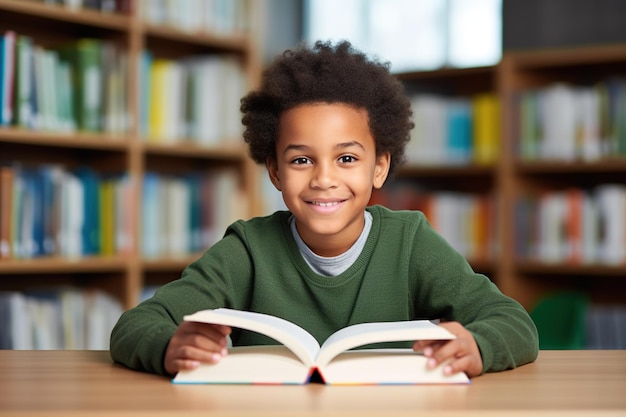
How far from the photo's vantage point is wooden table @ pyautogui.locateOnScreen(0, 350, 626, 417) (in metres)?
1.00

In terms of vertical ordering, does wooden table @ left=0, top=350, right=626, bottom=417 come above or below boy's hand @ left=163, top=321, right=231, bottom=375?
below

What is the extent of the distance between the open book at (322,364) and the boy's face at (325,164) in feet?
1.16

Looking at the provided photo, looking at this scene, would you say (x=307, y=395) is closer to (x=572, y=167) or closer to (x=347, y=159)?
(x=347, y=159)

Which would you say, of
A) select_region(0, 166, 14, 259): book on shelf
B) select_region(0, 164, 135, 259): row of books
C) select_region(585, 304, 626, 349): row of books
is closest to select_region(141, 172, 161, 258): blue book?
select_region(0, 164, 135, 259): row of books

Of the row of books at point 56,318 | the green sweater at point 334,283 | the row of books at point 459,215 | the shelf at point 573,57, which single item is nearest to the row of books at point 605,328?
the row of books at point 459,215

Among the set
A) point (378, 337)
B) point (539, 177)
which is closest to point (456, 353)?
point (378, 337)

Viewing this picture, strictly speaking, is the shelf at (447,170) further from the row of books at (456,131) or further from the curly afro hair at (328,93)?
the curly afro hair at (328,93)

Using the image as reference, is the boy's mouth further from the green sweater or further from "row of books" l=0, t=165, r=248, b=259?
"row of books" l=0, t=165, r=248, b=259

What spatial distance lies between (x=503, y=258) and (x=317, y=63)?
104 inches

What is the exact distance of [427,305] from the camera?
1601mm

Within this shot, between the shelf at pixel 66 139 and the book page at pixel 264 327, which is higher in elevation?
the shelf at pixel 66 139

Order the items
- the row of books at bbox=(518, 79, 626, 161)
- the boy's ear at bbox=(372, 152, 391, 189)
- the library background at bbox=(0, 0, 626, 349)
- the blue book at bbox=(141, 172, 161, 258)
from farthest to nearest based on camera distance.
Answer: the row of books at bbox=(518, 79, 626, 161) < the blue book at bbox=(141, 172, 161, 258) < the library background at bbox=(0, 0, 626, 349) < the boy's ear at bbox=(372, 152, 391, 189)

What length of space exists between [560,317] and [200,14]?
6.71 feet

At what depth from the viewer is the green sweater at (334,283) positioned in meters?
1.52
